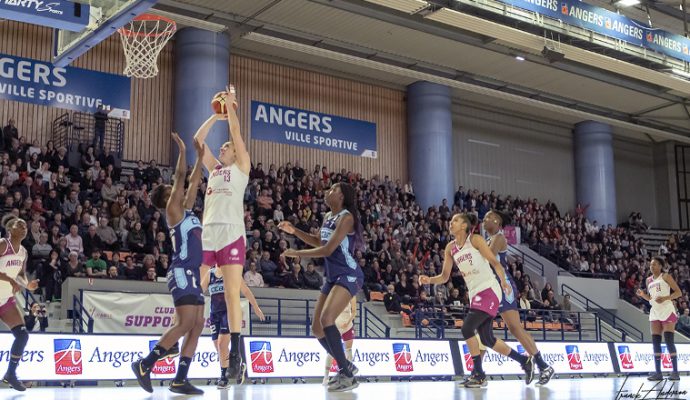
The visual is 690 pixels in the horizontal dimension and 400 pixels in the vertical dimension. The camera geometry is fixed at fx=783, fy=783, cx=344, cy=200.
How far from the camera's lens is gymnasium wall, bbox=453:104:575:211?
3291 centimetres

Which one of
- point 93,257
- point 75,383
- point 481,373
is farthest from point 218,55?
point 481,373

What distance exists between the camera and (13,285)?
29.1 ft

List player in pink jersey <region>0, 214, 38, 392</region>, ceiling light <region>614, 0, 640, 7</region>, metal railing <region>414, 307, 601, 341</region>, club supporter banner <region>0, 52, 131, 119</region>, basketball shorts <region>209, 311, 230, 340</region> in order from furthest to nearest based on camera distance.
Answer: ceiling light <region>614, 0, 640, 7</region> < club supporter banner <region>0, 52, 131, 119</region> < metal railing <region>414, 307, 601, 341</region> < basketball shorts <region>209, 311, 230, 340</region> < player in pink jersey <region>0, 214, 38, 392</region>

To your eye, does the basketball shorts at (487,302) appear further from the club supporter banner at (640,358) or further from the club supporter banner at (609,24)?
the club supporter banner at (609,24)

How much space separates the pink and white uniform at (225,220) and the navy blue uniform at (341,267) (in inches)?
40.2

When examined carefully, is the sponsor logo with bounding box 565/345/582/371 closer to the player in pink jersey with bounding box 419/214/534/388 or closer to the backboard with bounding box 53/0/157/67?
the player in pink jersey with bounding box 419/214/534/388

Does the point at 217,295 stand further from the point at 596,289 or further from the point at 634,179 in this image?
the point at 634,179

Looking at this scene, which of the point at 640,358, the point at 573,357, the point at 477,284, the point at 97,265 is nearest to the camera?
the point at 477,284

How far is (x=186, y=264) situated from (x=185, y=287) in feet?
0.70

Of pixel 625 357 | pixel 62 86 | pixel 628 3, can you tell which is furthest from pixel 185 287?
pixel 628 3

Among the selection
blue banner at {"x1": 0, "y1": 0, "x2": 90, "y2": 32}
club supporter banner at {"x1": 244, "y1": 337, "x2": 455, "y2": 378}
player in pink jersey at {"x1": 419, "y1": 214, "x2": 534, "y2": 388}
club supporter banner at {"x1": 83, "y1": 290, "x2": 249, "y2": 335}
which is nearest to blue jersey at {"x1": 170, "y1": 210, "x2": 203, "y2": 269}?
player in pink jersey at {"x1": 419, "y1": 214, "x2": 534, "y2": 388}

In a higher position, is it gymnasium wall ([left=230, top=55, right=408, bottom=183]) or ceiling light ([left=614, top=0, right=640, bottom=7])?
ceiling light ([left=614, top=0, right=640, bottom=7])

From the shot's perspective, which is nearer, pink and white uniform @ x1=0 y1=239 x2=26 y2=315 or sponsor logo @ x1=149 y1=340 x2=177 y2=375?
pink and white uniform @ x1=0 y1=239 x2=26 y2=315

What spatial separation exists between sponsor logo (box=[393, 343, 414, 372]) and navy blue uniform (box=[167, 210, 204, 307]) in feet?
26.6
